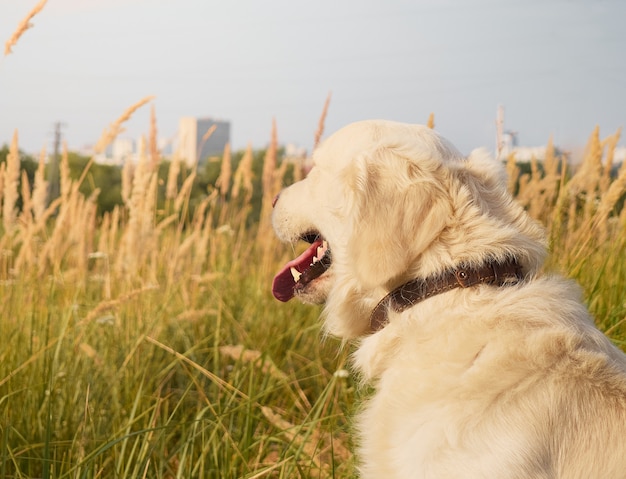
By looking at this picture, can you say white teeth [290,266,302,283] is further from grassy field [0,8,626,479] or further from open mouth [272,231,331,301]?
grassy field [0,8,626,479]

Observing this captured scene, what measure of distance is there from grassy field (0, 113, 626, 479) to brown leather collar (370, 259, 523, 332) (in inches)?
21.5

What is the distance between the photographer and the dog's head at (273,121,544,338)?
7.57 ft

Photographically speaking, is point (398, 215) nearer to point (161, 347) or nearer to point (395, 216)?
point (395, 216)

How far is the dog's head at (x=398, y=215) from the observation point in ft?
7.57

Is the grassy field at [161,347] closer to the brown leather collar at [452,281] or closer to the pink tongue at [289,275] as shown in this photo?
the pink tongue at [289,275]

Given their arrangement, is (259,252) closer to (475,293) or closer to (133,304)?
(133,304)

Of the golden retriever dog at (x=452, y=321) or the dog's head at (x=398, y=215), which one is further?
the dog's head at (x=398, y=215)

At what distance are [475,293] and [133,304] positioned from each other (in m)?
2.54

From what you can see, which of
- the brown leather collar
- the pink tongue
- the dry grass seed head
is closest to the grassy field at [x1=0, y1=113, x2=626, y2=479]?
the dry grass seed head

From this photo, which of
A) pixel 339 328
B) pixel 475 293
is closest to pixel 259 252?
pixel 339 328

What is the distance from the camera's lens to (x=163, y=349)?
4.25 m

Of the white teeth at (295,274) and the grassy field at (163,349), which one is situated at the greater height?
→ the white teeth at (295,274)

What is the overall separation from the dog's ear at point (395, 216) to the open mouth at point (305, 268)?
43 cm

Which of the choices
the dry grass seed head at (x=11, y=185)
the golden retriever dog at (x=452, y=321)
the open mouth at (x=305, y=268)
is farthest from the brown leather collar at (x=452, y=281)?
the dry grass seed head at (x=11, y=185)
